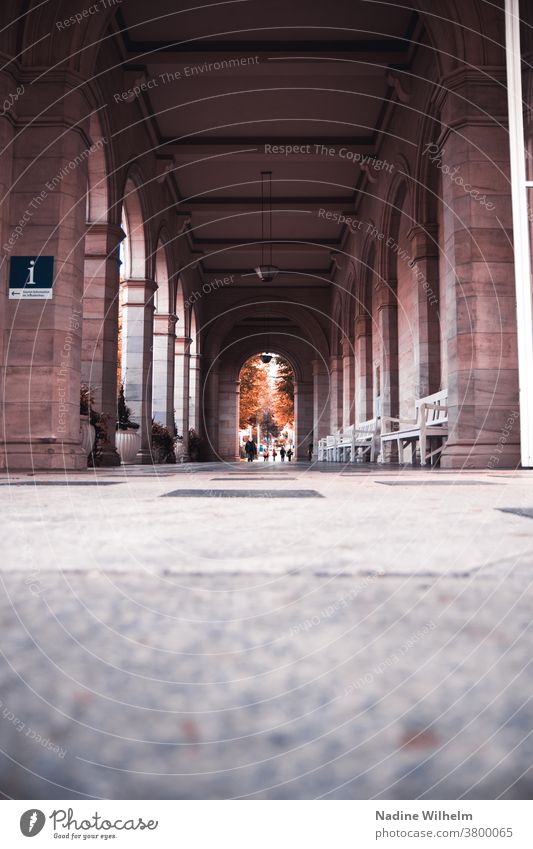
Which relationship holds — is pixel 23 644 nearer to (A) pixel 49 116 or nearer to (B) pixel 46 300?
→ (B) pixel 46 300

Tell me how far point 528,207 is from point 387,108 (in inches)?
400

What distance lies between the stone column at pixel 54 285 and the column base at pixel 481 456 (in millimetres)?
4593

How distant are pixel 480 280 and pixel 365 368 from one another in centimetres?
1150

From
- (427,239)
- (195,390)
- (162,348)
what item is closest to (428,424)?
(427,239)

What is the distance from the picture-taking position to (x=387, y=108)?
14383 millimetres

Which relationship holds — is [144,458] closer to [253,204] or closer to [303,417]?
[253,204]

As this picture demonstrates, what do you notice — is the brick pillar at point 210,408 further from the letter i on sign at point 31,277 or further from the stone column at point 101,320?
the letter i on sign at point 31,277

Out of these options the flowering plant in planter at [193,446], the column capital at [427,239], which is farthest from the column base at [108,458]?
the flowering plant in planter at [193,446]

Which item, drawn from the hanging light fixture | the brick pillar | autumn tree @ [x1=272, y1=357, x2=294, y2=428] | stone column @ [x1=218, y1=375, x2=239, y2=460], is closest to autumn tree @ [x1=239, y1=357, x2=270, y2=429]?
autumn tree @ [x1=272, y1=357, x2=294, y2=428]

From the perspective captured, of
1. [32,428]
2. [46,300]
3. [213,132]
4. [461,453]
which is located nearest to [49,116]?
[46,300]

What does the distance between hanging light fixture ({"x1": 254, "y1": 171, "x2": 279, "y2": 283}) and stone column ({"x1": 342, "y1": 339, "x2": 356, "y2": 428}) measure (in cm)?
448

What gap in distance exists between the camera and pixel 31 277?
7887 millimetres

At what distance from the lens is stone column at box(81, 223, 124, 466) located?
36.6 ft
